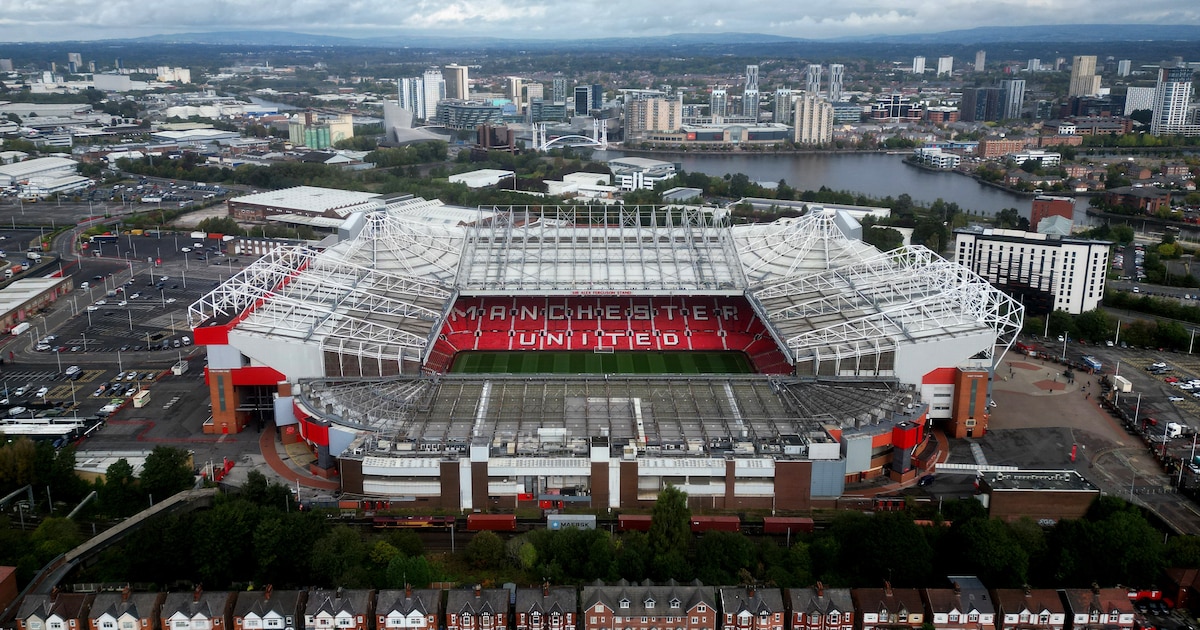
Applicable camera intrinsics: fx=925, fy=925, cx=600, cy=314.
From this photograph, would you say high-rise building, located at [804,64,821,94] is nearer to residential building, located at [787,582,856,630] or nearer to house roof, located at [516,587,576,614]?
residential building, located at [787,582,856,630]

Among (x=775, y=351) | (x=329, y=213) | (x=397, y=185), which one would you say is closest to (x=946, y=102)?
(x=397, y=185)

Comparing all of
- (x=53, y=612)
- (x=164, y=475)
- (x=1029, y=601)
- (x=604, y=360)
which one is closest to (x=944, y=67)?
(x=604, y=360)

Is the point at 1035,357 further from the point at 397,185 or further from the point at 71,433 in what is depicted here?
the point at 397,185

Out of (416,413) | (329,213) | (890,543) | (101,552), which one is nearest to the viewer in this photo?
(890,543)

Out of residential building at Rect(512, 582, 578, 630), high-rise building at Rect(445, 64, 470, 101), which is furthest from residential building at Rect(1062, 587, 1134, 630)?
high-rise building at Rect(445, 64, 470, 101)

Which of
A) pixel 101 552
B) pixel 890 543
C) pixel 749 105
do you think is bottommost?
pixel 101 552

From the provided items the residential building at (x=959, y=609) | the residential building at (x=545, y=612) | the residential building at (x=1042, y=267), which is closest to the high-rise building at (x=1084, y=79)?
the residential building at (x=1042, y=267)

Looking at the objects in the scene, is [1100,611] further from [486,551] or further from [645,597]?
[486,551]
